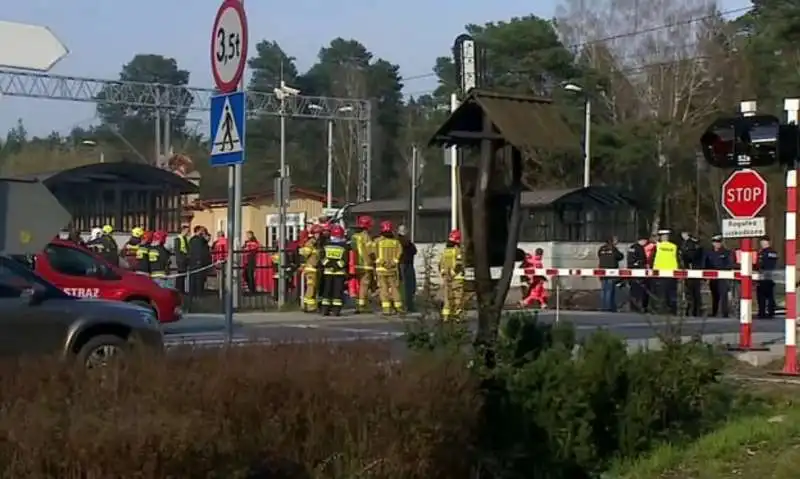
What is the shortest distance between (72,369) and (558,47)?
198 feet

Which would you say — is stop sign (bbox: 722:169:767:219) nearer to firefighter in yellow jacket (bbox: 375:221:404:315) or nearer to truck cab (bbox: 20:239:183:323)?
truck cab (bbox: 20:239:183:323)

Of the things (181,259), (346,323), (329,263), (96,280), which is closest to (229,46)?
(96,280)

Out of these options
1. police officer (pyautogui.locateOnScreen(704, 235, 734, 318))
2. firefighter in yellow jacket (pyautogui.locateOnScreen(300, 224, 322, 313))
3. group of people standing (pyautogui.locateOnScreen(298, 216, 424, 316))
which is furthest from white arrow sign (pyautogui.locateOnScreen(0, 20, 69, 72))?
police officer (pyautogui.locateOnScreen(704, 235, 734, 318))

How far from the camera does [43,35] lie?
6.10 metres

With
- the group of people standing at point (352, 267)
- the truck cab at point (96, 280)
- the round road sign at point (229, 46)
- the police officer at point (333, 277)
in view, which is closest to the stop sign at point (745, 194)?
the round road sign at point (229, 46)

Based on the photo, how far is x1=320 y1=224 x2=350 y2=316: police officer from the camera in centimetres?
2459

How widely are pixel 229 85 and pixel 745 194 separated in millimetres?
6750

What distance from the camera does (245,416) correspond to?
6098 mm

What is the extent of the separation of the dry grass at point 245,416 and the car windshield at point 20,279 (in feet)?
20.1

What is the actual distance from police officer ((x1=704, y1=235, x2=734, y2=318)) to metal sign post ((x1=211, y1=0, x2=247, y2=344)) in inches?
653

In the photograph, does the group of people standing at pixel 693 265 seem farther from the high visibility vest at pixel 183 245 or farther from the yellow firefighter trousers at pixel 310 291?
the high visibility vest at pixel 183 245

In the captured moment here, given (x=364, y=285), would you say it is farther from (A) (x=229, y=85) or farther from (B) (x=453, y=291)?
(B) (x=453, y=291)

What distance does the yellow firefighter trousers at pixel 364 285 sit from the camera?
82.4 ft

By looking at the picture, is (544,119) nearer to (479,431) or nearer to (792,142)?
(479,431)
